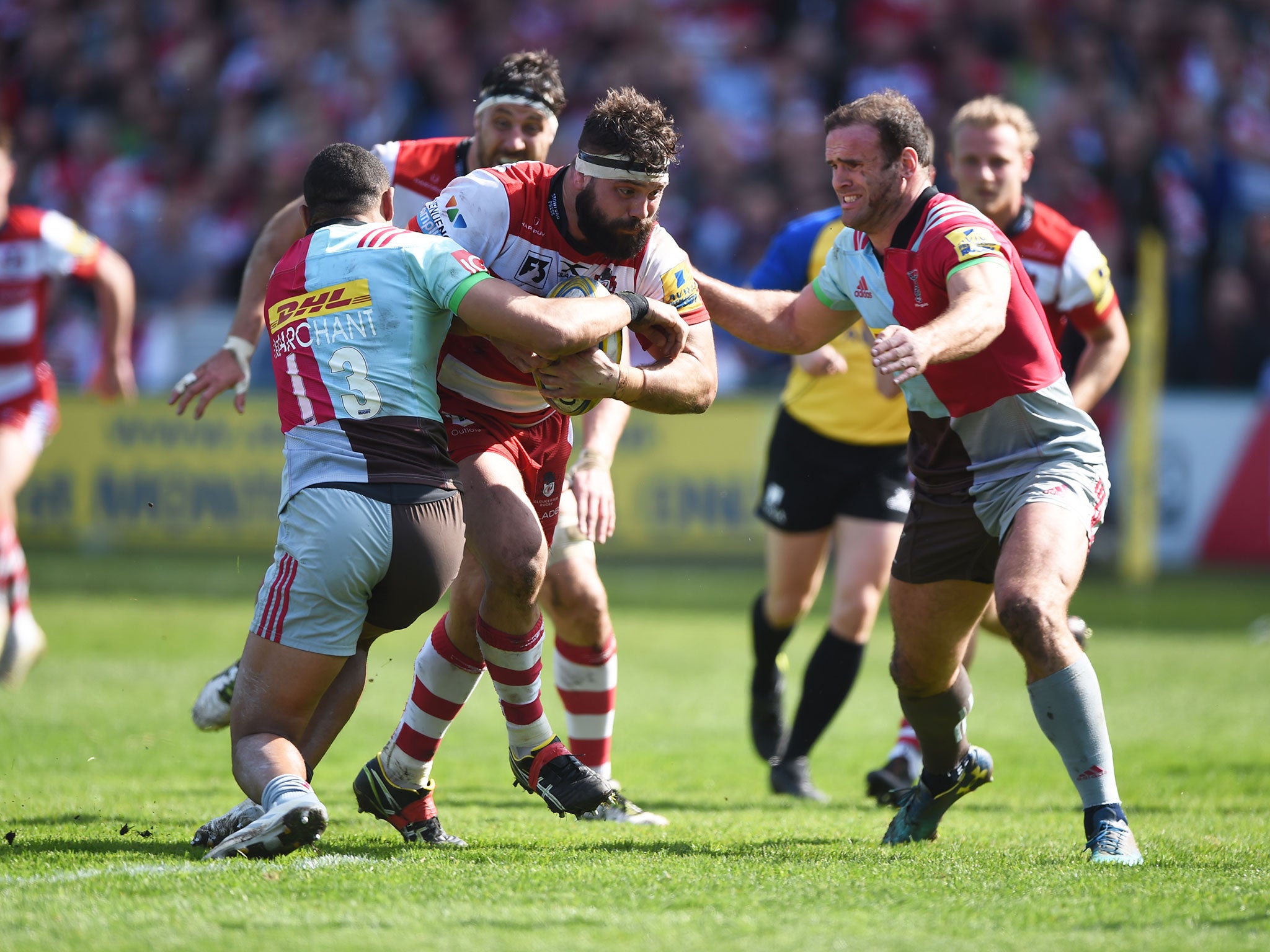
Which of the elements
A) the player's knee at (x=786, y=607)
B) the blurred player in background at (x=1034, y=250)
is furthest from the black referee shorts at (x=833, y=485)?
the blurred player in background at (x=1034, y=250)

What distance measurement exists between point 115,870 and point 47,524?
12.2 meters

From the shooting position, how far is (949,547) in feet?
16.0

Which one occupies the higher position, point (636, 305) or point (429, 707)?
point (636, 305)

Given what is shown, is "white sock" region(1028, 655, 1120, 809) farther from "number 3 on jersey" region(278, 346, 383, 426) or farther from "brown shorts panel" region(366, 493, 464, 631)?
"number 3 on jersey" region(278, 346, 383, 426)

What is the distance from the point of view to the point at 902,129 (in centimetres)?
483

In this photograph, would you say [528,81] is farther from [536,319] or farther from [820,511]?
[820,511]

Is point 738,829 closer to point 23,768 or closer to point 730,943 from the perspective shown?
point 730,943

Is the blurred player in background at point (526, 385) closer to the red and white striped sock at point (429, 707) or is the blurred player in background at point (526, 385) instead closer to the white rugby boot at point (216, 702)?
the red and white striped sock at point (429, 707)

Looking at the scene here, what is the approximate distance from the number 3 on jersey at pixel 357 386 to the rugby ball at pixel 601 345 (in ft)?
1.85

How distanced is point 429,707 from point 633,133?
6.85 feet

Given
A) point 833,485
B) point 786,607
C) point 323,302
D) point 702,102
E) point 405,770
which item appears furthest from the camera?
point 702,102

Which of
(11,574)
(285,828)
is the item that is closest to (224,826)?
(285,828)

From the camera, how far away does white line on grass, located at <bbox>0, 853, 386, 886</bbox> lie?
3994 mm

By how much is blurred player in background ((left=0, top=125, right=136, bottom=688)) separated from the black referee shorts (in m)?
3.97
